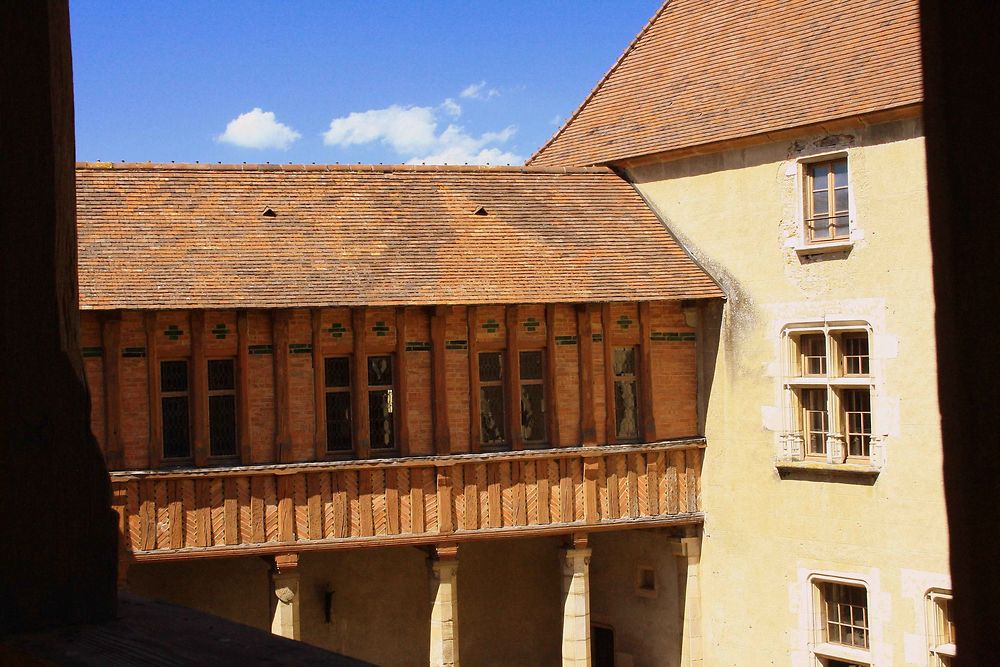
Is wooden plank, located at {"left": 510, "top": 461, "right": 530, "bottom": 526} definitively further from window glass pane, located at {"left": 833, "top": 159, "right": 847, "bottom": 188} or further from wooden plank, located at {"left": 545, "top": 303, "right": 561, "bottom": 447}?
window glass pane, located at {"left": 833, "top": 159, "right": 847, "bottom": 188}

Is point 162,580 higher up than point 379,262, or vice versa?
point 379,262

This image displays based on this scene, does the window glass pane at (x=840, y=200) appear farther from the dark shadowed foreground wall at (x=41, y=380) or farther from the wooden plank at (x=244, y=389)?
the dark shadowed foreground wall at (x=41, y=380)

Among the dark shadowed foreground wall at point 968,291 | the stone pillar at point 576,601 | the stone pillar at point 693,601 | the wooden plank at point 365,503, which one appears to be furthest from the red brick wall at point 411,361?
the dark shadowed foreground wall at point 968,291

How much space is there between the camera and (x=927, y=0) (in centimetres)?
106

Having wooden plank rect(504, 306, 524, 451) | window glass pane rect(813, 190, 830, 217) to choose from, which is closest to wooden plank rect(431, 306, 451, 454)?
wooden plank rect(504, 306, 524, 451)

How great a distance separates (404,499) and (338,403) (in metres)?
1.34

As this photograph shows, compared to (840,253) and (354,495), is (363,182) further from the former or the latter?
(840,253)

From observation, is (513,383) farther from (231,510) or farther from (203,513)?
(203,513)

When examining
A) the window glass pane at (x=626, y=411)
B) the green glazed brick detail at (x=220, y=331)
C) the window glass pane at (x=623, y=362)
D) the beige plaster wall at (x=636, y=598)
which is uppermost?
the green glazed brick detail at (x=220, y=331)

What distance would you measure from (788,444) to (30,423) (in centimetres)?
1421

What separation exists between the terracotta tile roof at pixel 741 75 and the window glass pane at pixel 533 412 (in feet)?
11.7

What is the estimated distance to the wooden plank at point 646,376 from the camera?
52.6 ft

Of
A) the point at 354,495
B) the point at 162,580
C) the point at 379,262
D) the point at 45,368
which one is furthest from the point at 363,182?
the point at 45,368

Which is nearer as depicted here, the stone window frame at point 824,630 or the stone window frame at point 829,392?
the stone window frame at point 829,392
